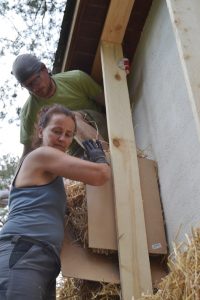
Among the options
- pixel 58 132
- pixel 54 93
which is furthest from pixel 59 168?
pixel 54 93

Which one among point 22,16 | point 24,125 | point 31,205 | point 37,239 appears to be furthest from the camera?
point 22,16

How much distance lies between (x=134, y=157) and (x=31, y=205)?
0.90m

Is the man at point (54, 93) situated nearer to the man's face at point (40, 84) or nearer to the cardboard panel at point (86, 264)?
the man's face at point (40, 84)

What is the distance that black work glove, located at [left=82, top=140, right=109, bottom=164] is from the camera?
Answer: 2.95m

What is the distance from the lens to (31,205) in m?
2.69

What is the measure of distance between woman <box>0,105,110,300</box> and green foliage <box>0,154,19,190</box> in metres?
6.15

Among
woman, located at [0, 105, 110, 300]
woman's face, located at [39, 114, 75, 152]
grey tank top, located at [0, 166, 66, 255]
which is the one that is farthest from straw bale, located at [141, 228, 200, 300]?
woman's face, located at [39, 114, 75, 152]

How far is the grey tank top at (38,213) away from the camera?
2.56m

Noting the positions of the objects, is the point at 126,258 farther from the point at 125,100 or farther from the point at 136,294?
the point at 125,100

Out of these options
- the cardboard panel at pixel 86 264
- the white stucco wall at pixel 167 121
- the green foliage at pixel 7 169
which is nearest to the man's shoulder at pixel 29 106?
the white stucco wall at pixel 167 121

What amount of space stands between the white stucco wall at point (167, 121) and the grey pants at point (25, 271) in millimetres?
870

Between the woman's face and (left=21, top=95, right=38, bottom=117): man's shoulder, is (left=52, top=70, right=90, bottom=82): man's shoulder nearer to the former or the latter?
(left=21, top=95, right=38, bottom=117): man's shoulder

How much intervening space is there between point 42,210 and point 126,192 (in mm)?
632

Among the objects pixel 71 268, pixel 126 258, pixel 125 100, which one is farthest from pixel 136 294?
pixel 125 100
